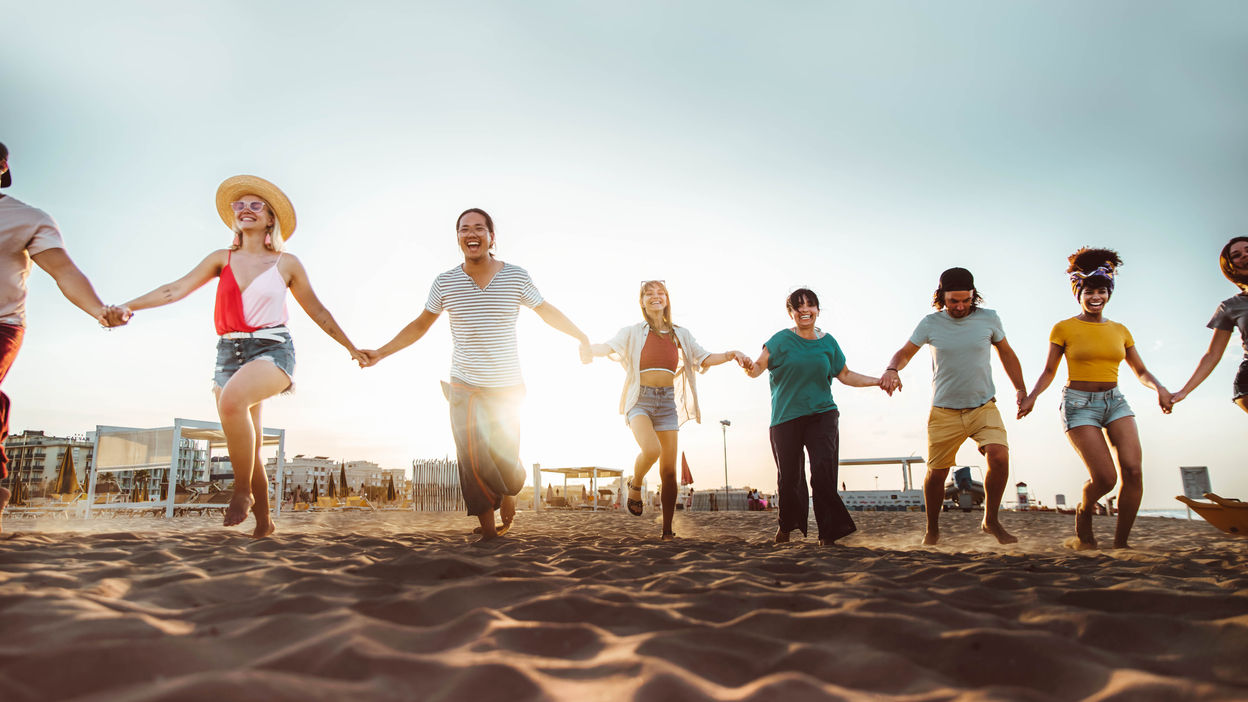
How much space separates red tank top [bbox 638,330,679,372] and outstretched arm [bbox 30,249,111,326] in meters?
3.50

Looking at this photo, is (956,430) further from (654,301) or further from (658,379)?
(654,301)

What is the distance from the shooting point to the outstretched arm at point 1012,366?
5.28m

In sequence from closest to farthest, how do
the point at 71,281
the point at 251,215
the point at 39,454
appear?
the point at 71,281 → the point at 251,215 → the point at 39,454

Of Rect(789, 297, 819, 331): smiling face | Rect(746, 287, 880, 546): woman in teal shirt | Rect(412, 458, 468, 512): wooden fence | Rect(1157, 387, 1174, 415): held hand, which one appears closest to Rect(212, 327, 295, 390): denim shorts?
Rect(746, 287, 880, 546): woman in teal shirt

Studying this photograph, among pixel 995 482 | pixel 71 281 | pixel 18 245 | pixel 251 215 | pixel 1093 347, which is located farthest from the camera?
pixel 995 482

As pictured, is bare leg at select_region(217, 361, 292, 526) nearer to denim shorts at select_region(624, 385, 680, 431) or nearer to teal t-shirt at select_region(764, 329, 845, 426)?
denim shorts at select_region(624, 385, 680, 431)

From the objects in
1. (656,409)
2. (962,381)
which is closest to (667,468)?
(656,409)

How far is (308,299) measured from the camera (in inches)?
179

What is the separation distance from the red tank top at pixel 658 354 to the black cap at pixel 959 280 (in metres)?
2.16

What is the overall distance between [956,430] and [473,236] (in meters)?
3.74

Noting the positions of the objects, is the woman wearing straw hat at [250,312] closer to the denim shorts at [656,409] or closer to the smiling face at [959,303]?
the denim shorts at [656,409]

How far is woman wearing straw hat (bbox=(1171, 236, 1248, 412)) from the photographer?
4.73 m

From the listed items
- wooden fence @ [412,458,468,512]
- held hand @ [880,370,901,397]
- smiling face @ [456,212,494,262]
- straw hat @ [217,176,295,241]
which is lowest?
wooden fence @ [412,458,468,512]

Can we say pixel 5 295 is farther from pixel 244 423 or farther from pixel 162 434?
pixel 162 434
